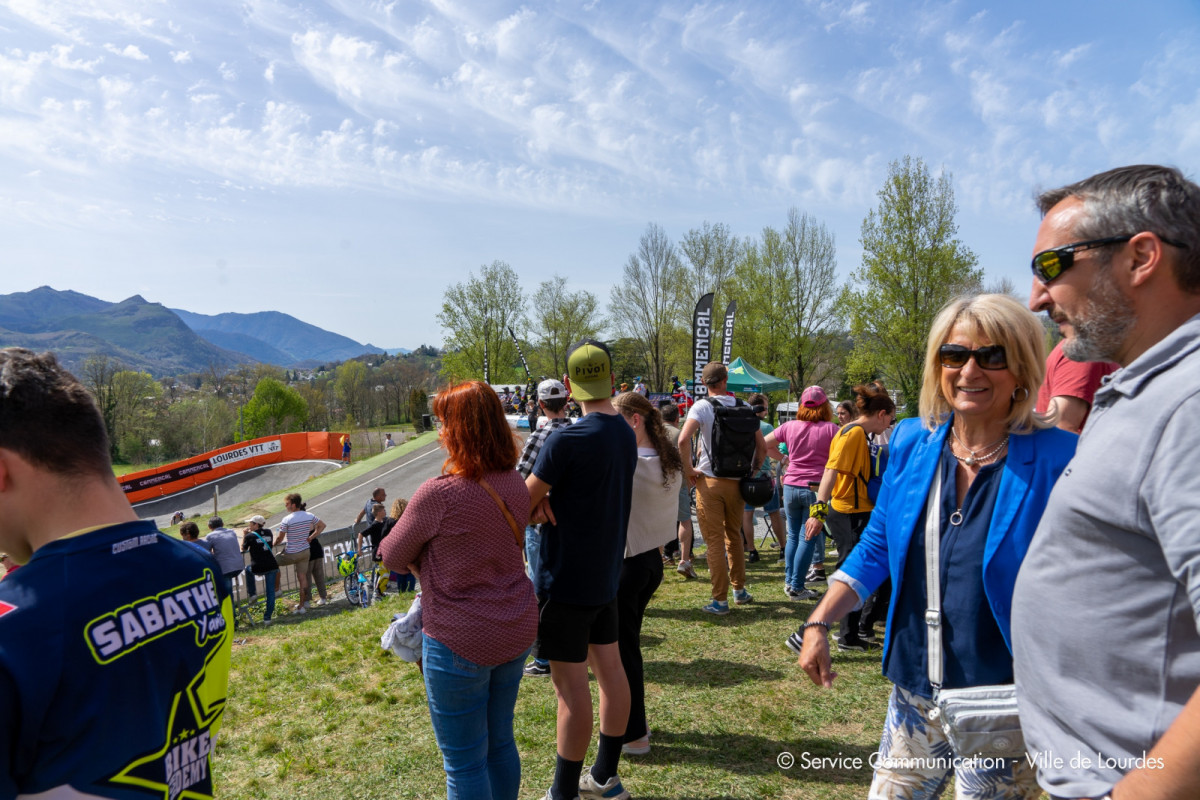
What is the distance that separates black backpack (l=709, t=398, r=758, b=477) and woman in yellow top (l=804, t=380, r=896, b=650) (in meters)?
0.63

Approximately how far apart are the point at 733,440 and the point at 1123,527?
434 centimetres

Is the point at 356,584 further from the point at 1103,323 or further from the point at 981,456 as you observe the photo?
the point at 1103,323

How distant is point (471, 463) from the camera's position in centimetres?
249

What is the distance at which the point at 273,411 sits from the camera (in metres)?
73.5

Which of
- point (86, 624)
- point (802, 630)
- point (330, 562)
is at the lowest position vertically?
point (330, 562)

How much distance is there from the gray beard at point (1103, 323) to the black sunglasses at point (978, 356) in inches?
25.2

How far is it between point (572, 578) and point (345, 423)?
8460 cm

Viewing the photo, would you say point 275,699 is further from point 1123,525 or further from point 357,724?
point 1123,525

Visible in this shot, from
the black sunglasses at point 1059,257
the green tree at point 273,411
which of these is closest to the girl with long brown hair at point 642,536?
the black sunglasses at point 1059,257

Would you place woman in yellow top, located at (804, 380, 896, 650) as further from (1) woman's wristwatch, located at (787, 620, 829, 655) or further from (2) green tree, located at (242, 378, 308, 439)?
(2) green tree, located at (242, 378, 308, 439)

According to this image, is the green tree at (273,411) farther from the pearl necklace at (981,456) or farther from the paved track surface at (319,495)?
the pearl necklace at (981,456)

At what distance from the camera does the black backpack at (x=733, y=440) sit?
17.6 ft

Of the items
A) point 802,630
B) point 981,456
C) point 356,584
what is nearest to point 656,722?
point 802,630

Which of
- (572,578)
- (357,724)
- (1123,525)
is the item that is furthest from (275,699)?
(1123,525)
